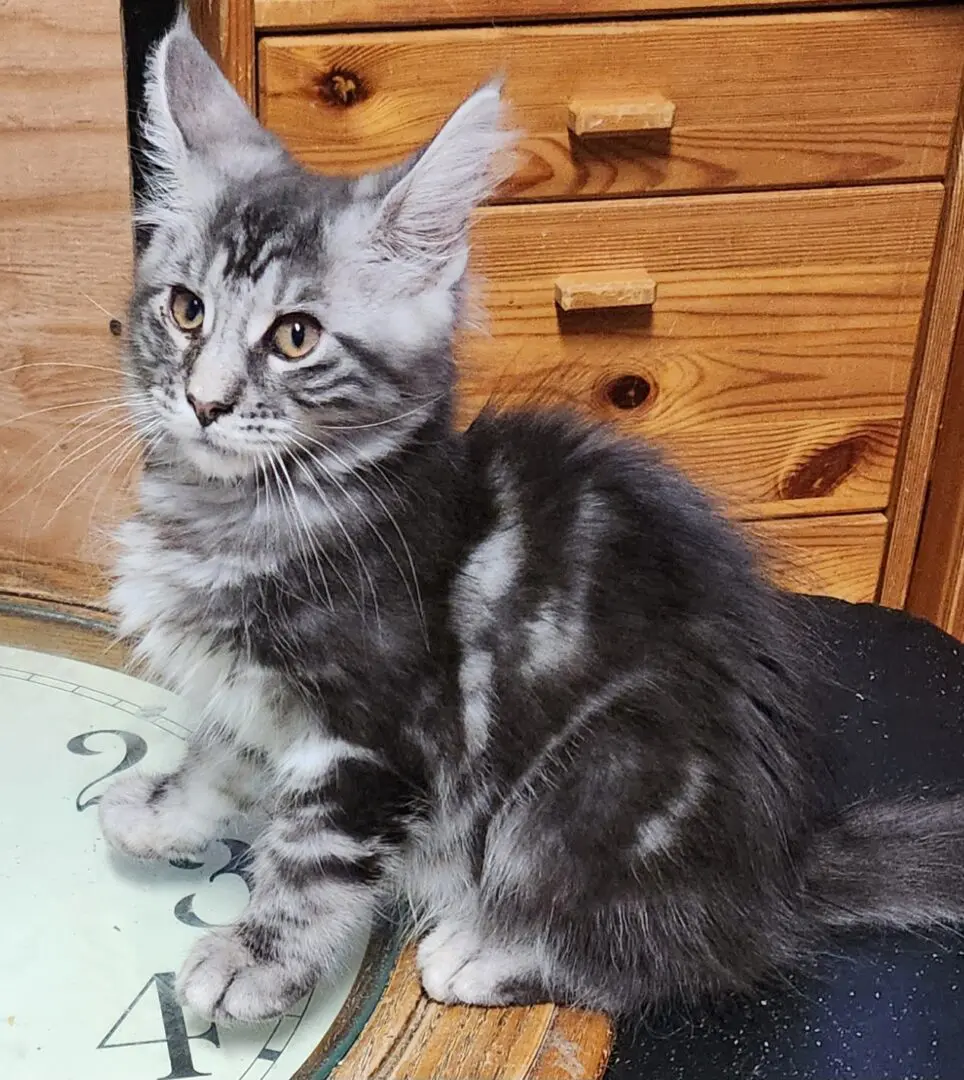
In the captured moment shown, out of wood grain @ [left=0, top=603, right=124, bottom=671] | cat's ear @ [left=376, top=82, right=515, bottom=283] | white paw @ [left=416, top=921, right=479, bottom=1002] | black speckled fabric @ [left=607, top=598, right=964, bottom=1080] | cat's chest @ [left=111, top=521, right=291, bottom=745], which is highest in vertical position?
cat's ear @ [left=376, top=82, right=515, bottom=283]

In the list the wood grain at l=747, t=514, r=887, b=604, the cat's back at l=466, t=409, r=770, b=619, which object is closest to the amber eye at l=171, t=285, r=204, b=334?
the cat's back at l=466, t=409, r=770, b=619

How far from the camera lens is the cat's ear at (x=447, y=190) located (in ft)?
2.76

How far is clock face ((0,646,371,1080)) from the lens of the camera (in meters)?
0.82

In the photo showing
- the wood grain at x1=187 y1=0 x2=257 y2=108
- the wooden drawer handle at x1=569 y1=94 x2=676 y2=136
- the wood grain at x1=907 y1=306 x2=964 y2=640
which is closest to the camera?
the wood grain at x1=187 y1=0 x2=257 y2=108

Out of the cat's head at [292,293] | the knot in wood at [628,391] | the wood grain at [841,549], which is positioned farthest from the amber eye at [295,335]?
the wood grain at [841,549]

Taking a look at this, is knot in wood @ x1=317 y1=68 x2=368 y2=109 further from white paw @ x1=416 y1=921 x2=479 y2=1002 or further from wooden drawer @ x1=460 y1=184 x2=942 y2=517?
white paw @ x1=416 y1=921 x2=479 y2=1002

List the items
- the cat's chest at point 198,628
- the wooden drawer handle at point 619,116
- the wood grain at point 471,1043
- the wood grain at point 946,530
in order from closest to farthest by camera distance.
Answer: the wood grain at point 471,1043, the cat's chest at point 198,628, the wooden drawer handle at point 619,116, the wood grain at point 946,530

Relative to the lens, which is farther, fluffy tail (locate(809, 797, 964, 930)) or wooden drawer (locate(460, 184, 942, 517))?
wooden drawer (locate(460, 184, 942, 517))

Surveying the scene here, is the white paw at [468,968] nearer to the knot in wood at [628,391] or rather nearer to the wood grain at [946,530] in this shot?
the knot in wood at [628,391]

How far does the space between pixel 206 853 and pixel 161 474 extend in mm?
314

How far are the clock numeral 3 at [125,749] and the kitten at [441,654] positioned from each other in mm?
187

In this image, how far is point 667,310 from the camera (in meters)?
1.53

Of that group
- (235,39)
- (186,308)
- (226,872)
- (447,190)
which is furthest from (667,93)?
(226,872)

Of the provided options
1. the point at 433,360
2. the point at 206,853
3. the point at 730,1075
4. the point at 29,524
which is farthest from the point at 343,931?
the point at 29,524
